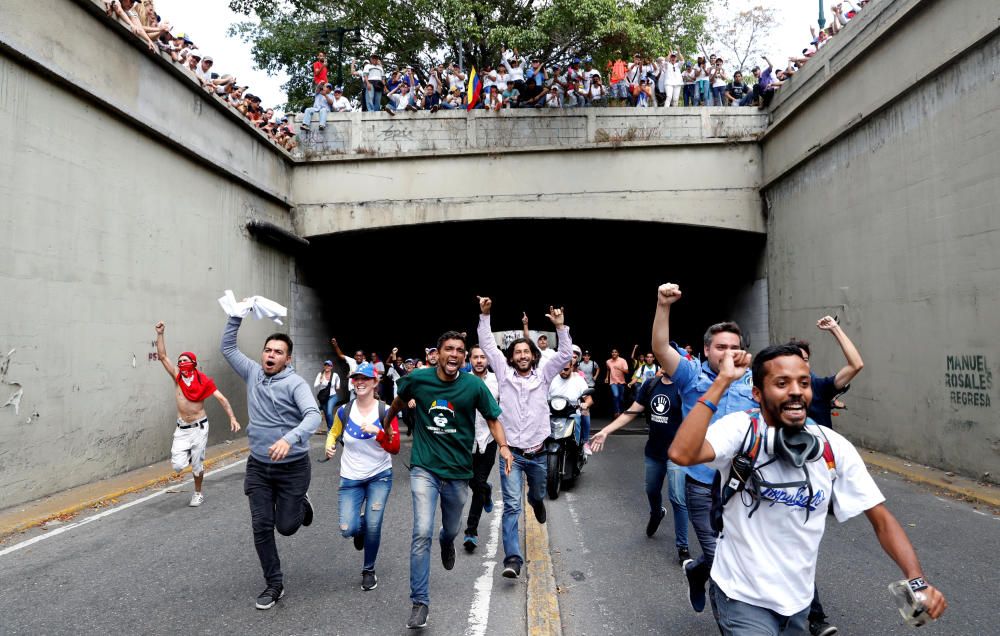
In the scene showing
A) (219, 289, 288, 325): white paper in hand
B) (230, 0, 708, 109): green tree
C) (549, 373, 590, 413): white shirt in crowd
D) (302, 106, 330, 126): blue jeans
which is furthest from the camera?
(230, 0, 708, 109): green tree

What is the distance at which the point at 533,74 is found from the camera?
56.5ft

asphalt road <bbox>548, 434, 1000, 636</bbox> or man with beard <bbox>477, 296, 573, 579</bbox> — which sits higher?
man with beard <bbox>477, 296, 573, 579</bbox>

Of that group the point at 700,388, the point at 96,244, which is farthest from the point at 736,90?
the point at 700,388

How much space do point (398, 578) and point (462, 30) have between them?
21213 millimetres

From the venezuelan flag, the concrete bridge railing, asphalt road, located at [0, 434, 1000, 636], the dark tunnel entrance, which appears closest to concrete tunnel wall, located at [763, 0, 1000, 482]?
asphalt road, located at [0, 434, 1000, 636]

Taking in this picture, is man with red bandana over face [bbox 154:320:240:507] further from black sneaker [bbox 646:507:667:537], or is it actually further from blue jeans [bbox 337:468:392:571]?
black sneaker [bbox 646:507:667:537]

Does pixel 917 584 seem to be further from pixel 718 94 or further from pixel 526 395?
pixel 718 94

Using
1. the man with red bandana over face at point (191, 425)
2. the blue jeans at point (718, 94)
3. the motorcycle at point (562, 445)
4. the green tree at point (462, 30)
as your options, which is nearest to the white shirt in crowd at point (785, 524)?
the motorcycle at point (562, 445)

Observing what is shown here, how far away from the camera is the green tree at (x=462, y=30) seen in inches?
785

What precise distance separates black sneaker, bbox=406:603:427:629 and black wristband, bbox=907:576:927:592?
273 centimetres

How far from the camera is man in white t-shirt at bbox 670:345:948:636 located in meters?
2.49

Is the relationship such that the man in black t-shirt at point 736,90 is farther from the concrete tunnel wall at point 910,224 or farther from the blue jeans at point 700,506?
the blue jeans at point 700,506

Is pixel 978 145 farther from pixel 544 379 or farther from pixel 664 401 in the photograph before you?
pixel 544 379

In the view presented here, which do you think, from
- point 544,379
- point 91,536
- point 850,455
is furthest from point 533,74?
point 850,455
